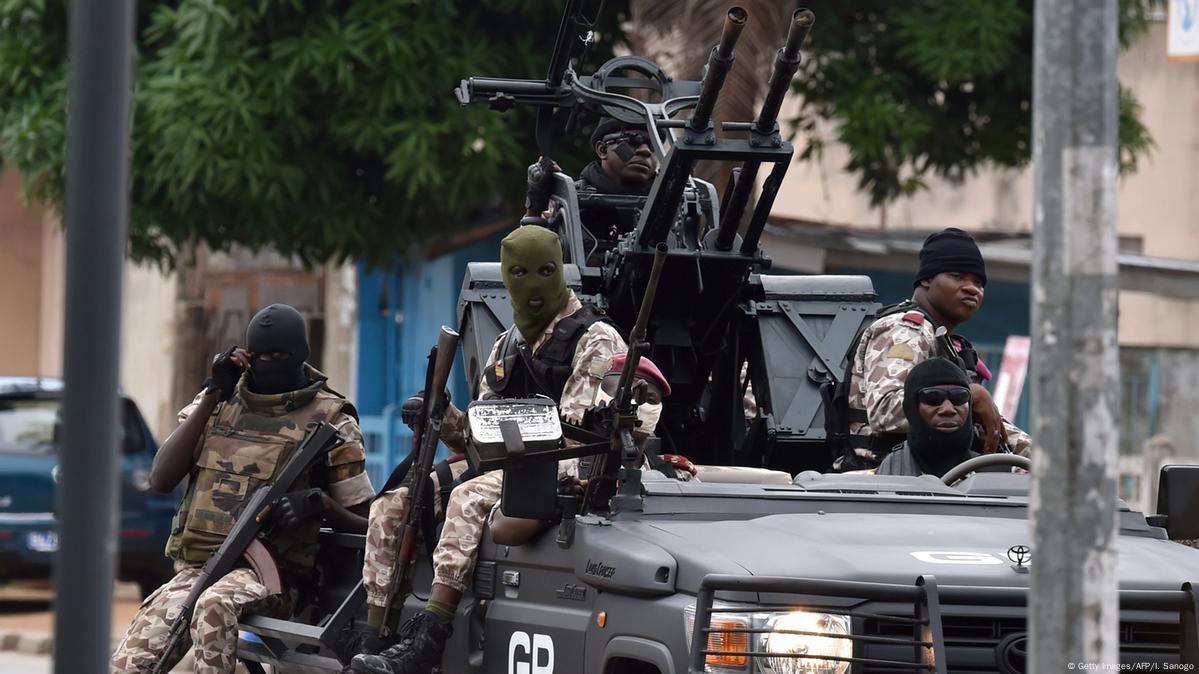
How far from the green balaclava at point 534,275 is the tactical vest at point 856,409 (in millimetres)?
1155

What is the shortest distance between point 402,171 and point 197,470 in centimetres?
572

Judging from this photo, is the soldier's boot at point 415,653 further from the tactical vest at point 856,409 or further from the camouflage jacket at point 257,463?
the tactical vest at point 856,409

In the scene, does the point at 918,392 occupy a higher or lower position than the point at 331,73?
lower

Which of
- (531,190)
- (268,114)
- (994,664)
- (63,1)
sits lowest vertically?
(994,664)

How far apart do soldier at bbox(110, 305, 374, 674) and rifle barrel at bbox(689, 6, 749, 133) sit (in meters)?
1.76

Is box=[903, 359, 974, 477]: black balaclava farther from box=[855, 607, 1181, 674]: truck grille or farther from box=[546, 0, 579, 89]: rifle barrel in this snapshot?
box=[546, 0, 579, 89]: rifle barrel

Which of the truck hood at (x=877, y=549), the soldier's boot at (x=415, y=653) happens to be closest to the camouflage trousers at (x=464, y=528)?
the soldier's boot at (x=415, y=653)

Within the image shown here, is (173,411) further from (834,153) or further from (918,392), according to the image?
(918,392)

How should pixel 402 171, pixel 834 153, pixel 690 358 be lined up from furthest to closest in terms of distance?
pixel 834 153
pixel 402 171
pixel 690 358

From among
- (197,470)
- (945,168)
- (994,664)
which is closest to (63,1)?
(945,168)

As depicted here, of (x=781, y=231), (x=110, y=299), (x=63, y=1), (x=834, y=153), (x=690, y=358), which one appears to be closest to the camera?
(x=110, y=299)

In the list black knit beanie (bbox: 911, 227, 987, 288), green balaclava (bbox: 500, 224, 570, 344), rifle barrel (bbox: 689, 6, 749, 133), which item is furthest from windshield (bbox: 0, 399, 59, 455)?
rifle barrel (bbox: 689, 6, 749, 133)

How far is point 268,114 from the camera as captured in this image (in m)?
13.1

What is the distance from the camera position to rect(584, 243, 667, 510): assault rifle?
5195mm
